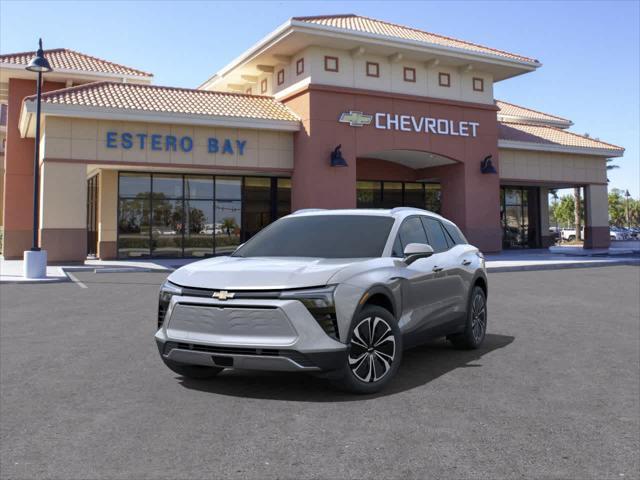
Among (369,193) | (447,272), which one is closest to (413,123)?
(369,193)

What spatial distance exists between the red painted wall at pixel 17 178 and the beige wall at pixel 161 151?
22.4 ft

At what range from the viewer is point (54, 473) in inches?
138

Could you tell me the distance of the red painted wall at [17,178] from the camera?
2584cm

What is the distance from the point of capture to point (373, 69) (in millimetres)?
25141

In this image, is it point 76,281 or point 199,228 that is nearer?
point 76,281

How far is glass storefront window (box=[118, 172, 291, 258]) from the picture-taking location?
25.3 meters

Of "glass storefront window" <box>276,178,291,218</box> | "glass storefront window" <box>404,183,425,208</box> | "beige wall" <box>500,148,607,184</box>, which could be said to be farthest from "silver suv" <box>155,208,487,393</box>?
"glass storefront window" <box>404,183,425,208</box>

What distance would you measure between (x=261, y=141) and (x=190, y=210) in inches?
194

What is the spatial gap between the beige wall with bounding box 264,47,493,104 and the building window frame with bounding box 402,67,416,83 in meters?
0.13

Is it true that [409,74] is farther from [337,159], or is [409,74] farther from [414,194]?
[414,194]

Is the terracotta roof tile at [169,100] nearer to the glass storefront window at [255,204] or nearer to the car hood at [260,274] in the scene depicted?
the glass storefront window at [255,204]

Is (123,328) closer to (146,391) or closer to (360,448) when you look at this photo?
(146,391)

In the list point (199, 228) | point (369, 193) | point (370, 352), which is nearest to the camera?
point (370, 352)

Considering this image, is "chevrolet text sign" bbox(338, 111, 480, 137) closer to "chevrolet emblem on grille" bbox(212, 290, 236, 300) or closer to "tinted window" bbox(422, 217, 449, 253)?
"tinted window" bbox(422, 217, 449, 253)
